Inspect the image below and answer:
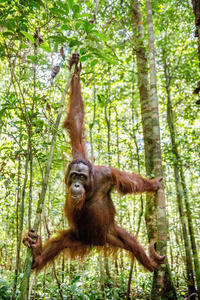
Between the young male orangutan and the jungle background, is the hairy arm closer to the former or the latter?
the young male orangutan

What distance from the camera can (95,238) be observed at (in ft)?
11.9

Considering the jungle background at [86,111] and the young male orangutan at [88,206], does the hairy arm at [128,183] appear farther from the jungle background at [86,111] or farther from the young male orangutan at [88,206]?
the jungle background at [86,111]

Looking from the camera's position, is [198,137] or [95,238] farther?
[198,137]

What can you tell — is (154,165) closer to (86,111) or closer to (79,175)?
(79,175)

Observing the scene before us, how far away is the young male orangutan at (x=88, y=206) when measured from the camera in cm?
329

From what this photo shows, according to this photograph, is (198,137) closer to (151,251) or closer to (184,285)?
(184,285)

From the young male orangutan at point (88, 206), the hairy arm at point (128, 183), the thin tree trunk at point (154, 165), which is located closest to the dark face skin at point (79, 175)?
the young male orangutan at point (88, 206)

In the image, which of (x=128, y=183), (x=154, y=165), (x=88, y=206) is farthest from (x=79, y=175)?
(x=154, y=165)

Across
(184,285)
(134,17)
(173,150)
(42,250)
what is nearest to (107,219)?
(42,250)

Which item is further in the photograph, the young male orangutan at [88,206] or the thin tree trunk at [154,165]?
the young male orangutan at [88,206]

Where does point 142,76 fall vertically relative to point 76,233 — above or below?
above

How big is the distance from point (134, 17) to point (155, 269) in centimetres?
448

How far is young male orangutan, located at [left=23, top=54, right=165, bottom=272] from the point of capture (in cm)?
329

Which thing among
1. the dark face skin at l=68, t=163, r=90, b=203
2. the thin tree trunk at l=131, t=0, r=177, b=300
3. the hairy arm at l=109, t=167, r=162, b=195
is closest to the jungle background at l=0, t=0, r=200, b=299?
the thin tree trunk at l=131, t=0, r=177, b=300
